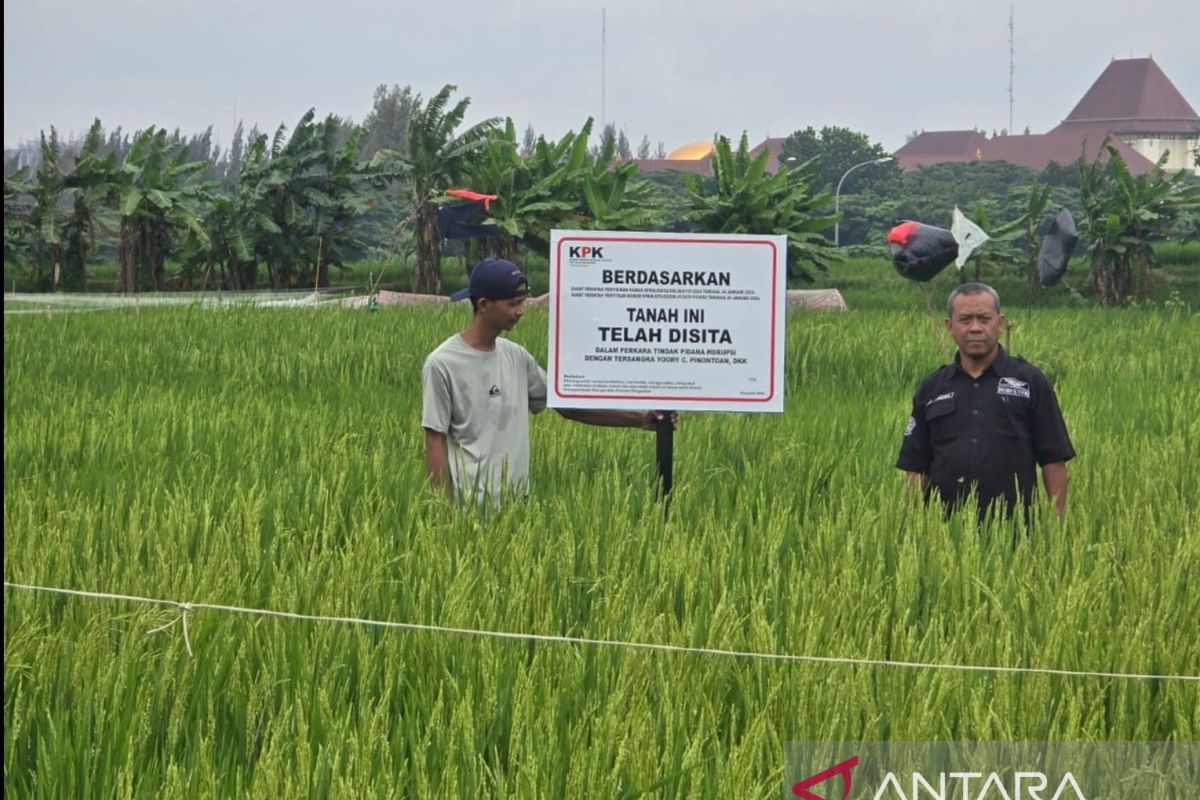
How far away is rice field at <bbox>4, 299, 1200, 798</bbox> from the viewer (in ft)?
7.82

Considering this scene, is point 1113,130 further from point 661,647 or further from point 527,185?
point 661,647

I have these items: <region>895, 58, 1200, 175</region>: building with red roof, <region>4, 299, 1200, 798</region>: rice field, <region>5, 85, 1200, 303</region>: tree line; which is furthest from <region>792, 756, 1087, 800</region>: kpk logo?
<region>895, 58, 1200, 175</region>: building with red roof

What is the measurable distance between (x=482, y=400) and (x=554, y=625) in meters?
1.36

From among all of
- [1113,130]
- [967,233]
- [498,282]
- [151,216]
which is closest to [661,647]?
[498,282]

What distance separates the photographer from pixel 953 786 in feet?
7.74

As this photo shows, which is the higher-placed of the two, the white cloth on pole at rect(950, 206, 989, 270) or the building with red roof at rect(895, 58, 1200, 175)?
the building with red roof at rect(895, 58, 1200, 175)

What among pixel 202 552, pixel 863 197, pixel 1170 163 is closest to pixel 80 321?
pixel 202 552

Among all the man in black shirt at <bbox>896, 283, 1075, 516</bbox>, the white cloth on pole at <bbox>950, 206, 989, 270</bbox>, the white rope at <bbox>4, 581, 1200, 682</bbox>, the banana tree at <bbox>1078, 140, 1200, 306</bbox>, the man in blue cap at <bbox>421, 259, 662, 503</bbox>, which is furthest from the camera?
the banana tree at <bbox>1078, 140, 1200, 306</bbox>

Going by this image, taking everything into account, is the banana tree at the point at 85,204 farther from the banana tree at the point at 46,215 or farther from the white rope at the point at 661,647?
the white rope at the point at 661,647

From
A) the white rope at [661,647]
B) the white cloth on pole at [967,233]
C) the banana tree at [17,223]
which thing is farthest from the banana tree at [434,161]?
the white rope at [661,647]

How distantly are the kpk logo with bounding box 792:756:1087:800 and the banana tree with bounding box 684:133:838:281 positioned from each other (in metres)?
22.8

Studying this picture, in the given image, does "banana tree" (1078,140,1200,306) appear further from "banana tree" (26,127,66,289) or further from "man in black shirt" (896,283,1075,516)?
"man in black shirt" (896,283,1075,516)

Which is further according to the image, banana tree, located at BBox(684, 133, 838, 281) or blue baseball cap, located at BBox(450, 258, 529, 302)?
banana tree, located at BBox(684, 133, 838, 281)

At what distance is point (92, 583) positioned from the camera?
344 centimetres
